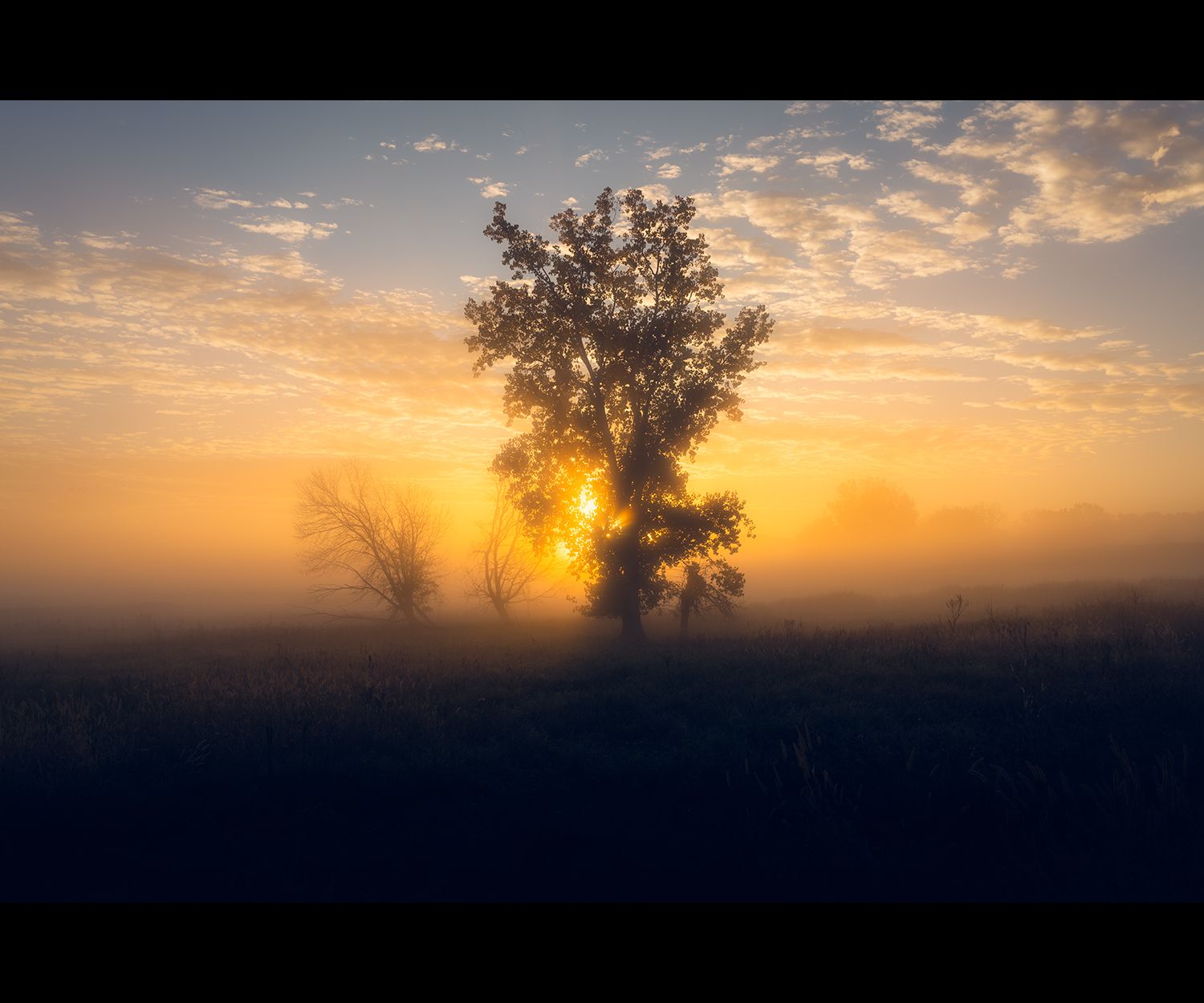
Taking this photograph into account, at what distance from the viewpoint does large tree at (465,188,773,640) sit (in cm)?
2145

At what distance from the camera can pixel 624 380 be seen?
21.7 meters

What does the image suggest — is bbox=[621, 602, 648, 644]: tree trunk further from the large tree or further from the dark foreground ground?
the dark foreground ground

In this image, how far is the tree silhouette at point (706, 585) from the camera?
77.4ft

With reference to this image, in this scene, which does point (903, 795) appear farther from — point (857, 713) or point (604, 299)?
point (604, 299)

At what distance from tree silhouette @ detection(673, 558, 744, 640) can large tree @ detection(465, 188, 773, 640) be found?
1.28 meters

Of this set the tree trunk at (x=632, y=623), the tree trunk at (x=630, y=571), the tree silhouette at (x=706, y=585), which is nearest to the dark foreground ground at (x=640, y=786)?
the tree trunk at (x=632, y=623)

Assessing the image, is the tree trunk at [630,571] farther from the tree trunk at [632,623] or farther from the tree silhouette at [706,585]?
the tree silhouette at [706,585]

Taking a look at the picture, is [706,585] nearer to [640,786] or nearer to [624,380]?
[624,380]

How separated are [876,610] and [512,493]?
22.6 metres

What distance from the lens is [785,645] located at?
14062 millimetres

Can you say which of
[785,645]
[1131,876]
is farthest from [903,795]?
[785,645]

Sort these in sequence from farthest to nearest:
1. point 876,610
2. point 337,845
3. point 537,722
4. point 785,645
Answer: point 876,610
point 785,645
point 537,722
point 337,845

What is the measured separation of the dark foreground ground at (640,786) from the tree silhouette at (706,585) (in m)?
12.4

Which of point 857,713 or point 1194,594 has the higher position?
point 1194,594
